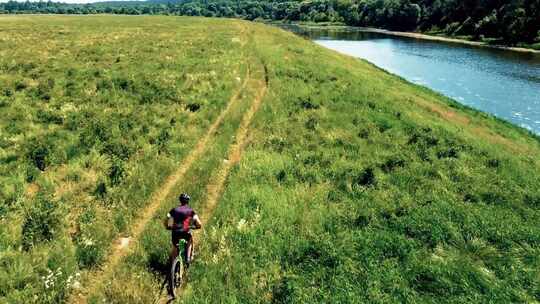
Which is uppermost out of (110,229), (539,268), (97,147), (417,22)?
(417,22)

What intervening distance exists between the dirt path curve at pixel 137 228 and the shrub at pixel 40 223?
1.93m

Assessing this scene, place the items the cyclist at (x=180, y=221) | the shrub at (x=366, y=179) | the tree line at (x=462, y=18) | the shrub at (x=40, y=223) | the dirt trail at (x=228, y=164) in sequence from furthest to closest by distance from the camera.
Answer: the tree line at (x=462, y=18) < the shrub at (x=366, y=179) < the dirt trail at (x=228, y=164) < the shrub at (x=40, y=223) < the cyclist at (x=180, y=221)

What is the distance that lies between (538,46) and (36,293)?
104855mm

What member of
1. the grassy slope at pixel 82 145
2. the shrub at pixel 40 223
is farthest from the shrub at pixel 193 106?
the shrub at pixel 40 223

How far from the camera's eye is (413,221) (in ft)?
37.8

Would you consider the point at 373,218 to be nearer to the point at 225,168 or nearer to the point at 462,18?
the point at 225,168

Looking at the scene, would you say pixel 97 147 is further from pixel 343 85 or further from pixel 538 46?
pixel 538 46

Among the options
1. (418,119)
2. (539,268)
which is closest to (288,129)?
(418,119)

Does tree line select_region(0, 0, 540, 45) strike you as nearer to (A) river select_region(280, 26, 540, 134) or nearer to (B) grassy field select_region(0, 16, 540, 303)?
(A) river select_region(280, 26, 540, 134)

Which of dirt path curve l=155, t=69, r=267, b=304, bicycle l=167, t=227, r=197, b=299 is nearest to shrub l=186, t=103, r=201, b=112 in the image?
dirt path curve l=155, t=69, r=267, b=304

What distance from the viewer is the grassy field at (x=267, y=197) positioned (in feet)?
29.7

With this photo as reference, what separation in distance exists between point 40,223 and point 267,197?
6923 millimetres

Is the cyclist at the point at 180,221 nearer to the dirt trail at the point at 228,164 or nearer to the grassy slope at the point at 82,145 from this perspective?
the grassy slope at the point at 82,145

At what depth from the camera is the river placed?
36650 millimetres
